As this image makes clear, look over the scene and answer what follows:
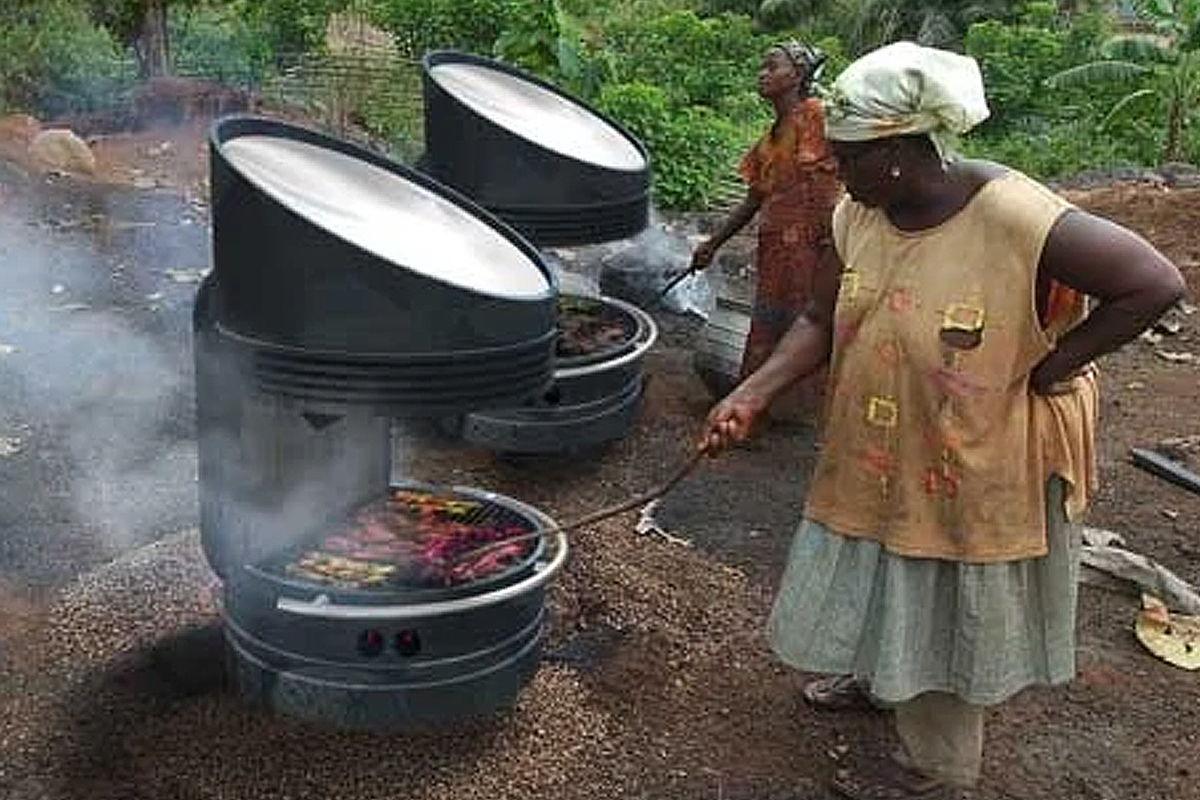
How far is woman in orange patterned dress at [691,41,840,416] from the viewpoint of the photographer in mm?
5672

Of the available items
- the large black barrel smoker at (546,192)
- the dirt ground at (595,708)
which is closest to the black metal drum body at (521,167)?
the large black barrel smoker at (546,192)

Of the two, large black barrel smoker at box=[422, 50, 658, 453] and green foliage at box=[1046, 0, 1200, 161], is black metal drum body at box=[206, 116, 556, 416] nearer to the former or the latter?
large black barrel smoker at box=[422, 50, 658, 453]

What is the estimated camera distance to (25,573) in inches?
173

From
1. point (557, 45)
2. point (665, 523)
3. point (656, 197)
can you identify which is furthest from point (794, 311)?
point (557, 45)

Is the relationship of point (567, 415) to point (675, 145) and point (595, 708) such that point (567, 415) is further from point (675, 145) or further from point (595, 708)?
point (675, 145)

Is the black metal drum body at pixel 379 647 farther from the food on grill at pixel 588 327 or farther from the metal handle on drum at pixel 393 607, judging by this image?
the food on grill at pixel 588 327

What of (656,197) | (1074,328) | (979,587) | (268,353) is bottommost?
(656,197)

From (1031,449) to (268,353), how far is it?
1631 millimetres

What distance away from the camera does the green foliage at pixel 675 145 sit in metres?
11.6

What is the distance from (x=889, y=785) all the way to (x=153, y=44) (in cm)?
1053

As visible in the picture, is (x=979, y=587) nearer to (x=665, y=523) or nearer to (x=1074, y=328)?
(x=1074, y=328)

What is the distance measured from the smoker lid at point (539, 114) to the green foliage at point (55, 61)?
714 centimetres

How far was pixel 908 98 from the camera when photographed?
9.02 feet

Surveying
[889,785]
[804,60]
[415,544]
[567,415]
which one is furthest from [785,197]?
[889,785]
